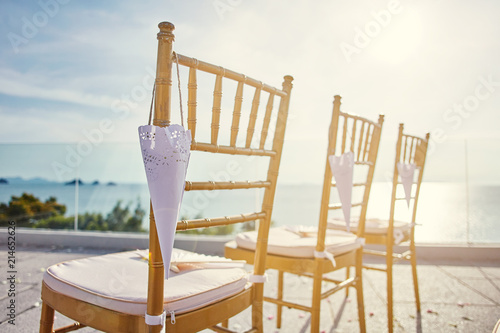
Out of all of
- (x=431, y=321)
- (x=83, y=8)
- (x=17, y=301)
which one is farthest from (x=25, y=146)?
(x=431, y=321)

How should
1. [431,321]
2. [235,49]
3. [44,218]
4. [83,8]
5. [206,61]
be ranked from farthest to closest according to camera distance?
1. [44,218]
2. [83,8]
3. [235,49]
4. [431,321]
5. [206,61]

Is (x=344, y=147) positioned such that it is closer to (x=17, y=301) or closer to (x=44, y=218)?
(x=17, y=301)

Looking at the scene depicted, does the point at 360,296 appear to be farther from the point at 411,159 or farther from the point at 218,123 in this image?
the point at 218,123

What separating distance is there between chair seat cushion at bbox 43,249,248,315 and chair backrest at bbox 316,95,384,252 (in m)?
0.55

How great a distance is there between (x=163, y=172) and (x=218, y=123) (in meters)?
0.24

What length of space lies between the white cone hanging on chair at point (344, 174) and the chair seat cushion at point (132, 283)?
59cm

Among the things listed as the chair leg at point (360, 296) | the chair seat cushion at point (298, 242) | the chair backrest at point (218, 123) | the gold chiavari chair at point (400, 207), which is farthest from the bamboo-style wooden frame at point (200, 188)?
the gold chiavari chair at point (400, 207)

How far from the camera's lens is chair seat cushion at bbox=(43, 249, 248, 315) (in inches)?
30.1

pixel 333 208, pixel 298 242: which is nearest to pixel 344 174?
pixel 333 208

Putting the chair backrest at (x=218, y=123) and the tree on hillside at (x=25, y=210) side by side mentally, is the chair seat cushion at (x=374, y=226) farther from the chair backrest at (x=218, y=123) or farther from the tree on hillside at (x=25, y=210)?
the tree on hillside at (x=25, y=210)

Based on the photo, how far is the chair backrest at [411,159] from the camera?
6.23 feet

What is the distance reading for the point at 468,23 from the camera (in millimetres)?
3305

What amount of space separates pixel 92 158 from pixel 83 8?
183 centimetres

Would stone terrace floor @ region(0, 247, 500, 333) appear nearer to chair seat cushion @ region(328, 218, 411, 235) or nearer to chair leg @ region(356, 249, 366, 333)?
chair leg @ region(356, 249, 366, 333)
